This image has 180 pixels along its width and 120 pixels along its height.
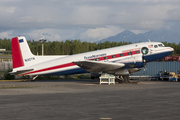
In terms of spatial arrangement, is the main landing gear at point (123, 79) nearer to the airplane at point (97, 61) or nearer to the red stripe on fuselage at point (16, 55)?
the airplane at point (97, 61)

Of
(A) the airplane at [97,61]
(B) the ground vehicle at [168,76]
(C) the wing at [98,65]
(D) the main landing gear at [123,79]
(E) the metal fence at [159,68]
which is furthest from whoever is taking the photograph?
(E) the metal fence at [159,68]

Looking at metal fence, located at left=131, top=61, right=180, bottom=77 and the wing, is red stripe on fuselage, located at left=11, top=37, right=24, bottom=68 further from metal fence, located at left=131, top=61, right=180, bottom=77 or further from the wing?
metal fence, located at left=131, top=61, right=180, bottom=77

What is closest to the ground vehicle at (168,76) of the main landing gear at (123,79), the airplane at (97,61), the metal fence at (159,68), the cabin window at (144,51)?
the metal fence at (159,68)

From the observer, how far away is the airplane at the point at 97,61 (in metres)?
34.3

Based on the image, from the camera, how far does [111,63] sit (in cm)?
3381

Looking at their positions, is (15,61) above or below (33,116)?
above

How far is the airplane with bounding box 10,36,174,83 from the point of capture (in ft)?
113

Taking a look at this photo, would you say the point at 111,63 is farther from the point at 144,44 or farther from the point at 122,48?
the point at 144,44

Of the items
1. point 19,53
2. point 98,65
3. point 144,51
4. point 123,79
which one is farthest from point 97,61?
point 19,53

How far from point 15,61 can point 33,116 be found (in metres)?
28.8

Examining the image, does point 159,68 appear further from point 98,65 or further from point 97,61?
point 97,61

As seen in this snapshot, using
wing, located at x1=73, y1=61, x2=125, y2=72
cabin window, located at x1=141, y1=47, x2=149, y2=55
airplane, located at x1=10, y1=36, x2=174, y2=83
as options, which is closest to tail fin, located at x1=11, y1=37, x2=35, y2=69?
airplane, located at x1=10, y1=36, x2=174, y2=83

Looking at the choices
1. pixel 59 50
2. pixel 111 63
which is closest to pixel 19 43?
pixel 111 63

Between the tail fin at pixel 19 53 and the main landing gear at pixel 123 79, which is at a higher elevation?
the tail fin at pixel 19 53
